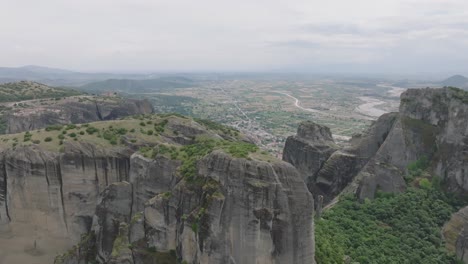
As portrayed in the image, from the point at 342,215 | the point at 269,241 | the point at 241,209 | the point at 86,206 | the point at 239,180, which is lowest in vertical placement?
the point at 342,215

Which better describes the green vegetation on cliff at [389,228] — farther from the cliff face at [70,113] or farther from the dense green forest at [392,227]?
the cliff face at [70,113]

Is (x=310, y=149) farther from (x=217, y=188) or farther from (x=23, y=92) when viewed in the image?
(x=23, y=92)

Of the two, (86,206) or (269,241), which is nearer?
(269,241)

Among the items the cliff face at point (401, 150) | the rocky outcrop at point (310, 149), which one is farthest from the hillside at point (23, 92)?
the cliff face at point (401, 150)

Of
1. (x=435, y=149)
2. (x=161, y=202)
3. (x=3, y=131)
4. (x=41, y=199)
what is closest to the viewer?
(x=161, y=202)

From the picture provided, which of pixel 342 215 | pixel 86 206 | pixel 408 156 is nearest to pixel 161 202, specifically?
pixel 86 206

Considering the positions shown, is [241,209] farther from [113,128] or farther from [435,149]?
[435,149]
